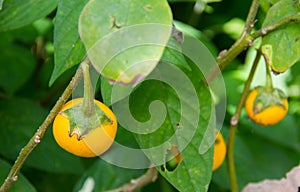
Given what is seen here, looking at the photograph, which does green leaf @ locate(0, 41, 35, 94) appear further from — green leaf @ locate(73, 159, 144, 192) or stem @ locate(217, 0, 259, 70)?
stem @ locate(217, 0, 259, 70)

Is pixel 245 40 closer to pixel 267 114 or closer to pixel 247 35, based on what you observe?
pixel 247 35

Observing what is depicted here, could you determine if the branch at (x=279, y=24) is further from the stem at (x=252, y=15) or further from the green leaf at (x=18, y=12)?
the green leaf at (x=18, y=12)

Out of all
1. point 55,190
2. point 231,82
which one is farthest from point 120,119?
point 231,82

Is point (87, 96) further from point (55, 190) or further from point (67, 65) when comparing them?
point (55, 190)

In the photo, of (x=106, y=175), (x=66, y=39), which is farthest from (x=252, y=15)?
(x=106, y=175)

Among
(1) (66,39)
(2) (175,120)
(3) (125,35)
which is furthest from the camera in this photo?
(2) (175,120)

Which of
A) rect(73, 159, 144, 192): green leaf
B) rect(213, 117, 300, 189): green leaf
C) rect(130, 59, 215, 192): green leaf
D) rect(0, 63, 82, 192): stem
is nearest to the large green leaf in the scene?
rect(130, 59, 215, 192): green leaf
